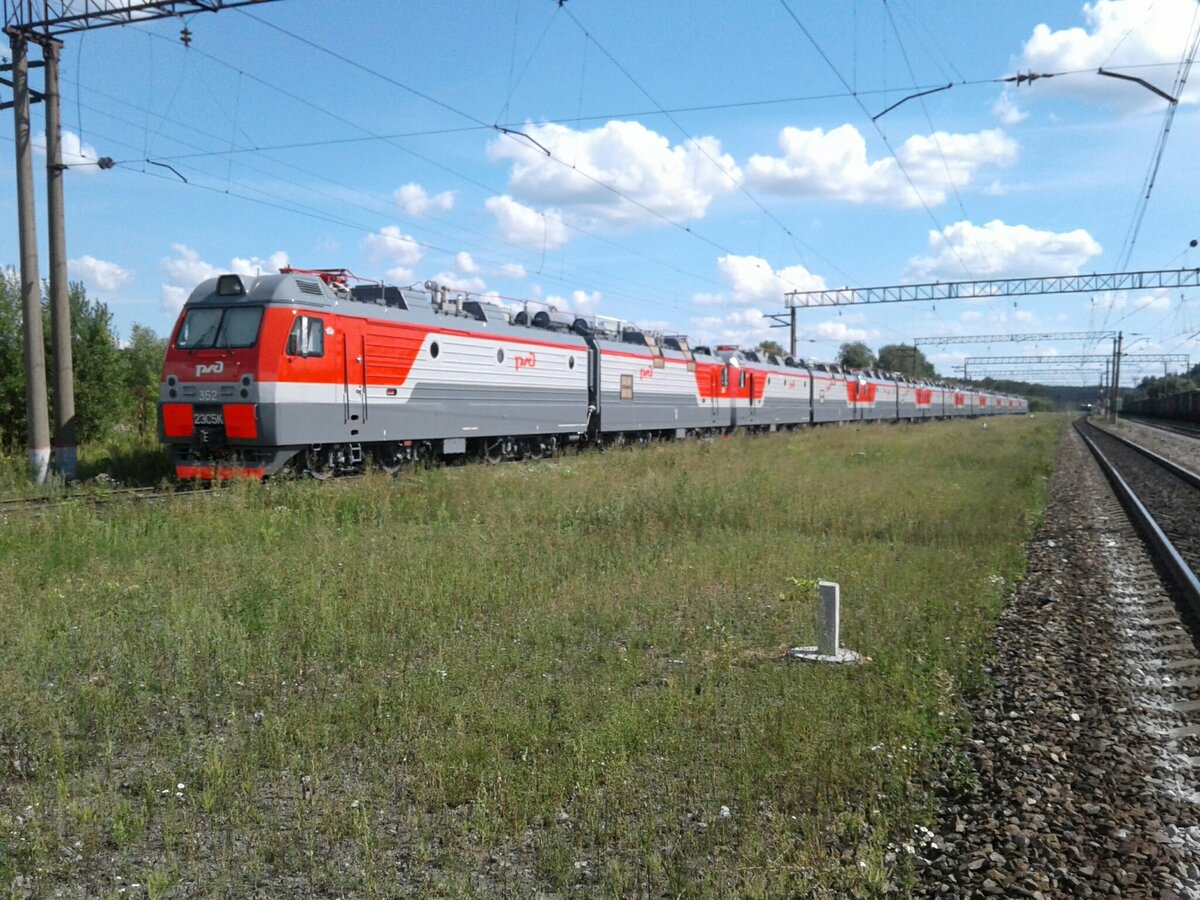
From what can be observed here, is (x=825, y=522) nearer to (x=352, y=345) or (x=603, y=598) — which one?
(x=603, y=598)

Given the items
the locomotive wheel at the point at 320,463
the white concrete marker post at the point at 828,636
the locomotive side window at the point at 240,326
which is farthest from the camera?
the locomotive wheel at the point at 320,463

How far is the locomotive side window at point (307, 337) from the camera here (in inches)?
575

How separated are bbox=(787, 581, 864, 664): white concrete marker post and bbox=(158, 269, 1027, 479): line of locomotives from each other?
10021 mm

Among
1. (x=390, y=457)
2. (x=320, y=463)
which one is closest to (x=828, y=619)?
(x=320, y=463)

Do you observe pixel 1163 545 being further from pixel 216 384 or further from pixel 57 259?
pixel 57 259

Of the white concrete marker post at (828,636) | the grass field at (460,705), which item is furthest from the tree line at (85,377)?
the white concrete marker post at (828,636)

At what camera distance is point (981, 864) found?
3.85 meters

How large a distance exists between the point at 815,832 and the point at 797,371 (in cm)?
4000

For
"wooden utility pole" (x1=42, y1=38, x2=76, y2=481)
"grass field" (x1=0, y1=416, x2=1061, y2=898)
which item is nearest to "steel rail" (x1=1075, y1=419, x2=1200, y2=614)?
"grass field" (x1=0, y1=416, x2=1061, y2=898)

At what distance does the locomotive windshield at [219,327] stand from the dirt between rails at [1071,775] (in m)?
11.3

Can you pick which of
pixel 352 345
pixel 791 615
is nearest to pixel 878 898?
pixel 791 615

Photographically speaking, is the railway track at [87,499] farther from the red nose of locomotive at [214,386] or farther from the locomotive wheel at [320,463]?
the locomotive wheel at [320,463]

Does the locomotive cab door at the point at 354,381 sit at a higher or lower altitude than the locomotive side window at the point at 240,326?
lower

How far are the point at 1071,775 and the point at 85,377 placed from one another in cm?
2116
